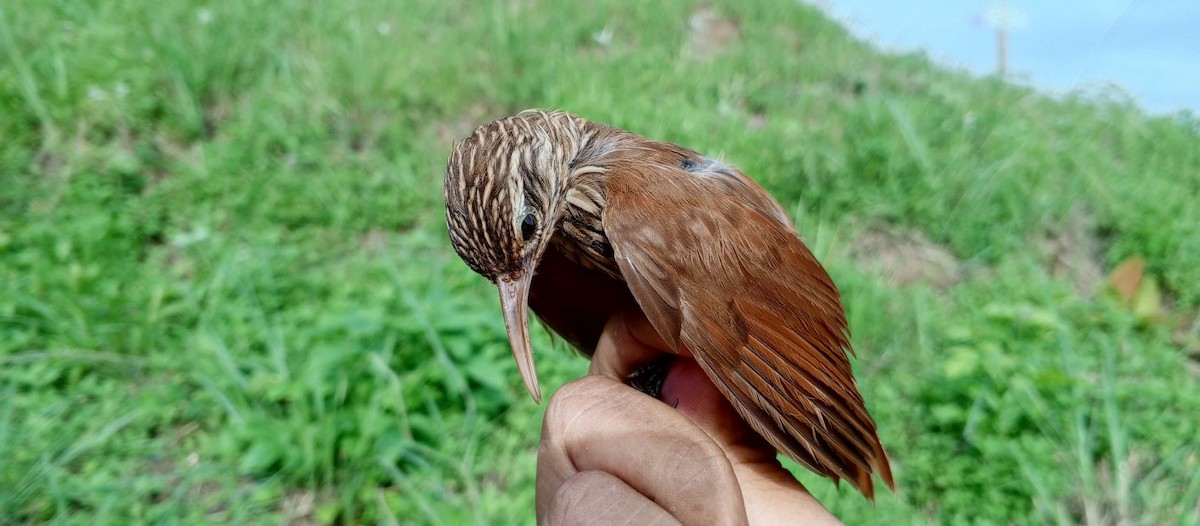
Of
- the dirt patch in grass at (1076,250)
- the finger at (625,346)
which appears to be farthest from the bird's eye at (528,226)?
the dirt patch in grass at (1076,250)

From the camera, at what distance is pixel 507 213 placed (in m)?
1.75

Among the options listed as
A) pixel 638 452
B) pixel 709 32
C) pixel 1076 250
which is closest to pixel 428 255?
pixel 638 452

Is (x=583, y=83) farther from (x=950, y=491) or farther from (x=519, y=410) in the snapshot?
(x=950, y=491)

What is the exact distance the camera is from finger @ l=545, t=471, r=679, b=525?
1.37 m

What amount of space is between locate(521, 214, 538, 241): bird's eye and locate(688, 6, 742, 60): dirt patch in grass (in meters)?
4.08

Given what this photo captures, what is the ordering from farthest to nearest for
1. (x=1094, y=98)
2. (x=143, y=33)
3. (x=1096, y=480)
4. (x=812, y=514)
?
(x=1094, y=98), (x=143, y=33), (x=1096, y=480), (x=812, y=514)

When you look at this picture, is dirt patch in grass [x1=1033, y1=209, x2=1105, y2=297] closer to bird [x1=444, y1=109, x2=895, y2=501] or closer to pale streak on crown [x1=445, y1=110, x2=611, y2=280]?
bird [x1=444, y1=109, x2=895, y2=501]

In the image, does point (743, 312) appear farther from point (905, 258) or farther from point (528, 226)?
point (905, 258)

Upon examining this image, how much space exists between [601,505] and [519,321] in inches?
21.7

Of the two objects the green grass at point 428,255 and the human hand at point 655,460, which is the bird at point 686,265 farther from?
the green grass at point 428,255

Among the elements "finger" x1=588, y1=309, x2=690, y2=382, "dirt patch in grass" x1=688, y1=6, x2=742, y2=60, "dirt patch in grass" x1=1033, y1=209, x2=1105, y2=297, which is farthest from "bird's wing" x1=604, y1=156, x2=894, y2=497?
"dirt patch in grass" x1=688, y1=6, x2=742, y2=60

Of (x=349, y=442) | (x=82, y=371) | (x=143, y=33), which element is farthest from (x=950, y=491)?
(x=143, y=33)

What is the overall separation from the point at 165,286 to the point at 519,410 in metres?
1.99

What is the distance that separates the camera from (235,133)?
14.4 ft
